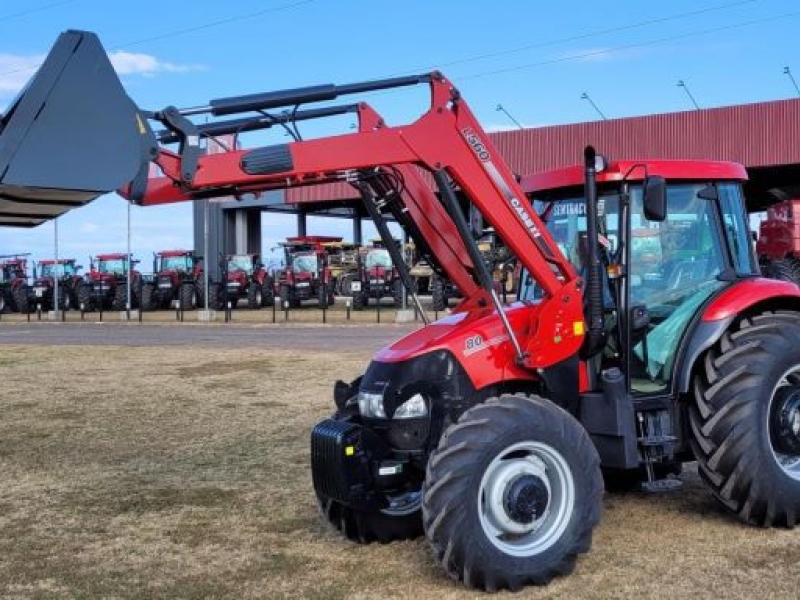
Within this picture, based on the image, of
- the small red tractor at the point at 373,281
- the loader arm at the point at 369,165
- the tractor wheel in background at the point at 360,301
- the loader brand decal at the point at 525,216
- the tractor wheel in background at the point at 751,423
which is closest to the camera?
the loader arm at the point at 369,165

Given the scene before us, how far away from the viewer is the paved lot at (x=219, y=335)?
20.7 m

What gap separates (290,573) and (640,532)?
2132 millimetres

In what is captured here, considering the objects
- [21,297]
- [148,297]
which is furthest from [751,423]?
[21,297]

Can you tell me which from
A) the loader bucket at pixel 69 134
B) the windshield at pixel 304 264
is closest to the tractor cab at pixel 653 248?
the loader bucket at pixel 69 134

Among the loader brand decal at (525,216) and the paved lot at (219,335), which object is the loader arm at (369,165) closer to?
the loader brand decal at (525,216)

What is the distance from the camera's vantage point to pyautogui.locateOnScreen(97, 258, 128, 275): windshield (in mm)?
38844

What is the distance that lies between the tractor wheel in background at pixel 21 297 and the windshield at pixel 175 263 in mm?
5748

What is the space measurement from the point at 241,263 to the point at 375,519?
110 ft

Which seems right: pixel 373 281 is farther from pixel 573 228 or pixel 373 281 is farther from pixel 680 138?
pixel 573 228

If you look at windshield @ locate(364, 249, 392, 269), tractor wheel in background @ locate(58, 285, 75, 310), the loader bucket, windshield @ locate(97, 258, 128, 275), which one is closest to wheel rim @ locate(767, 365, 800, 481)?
the loader bucket

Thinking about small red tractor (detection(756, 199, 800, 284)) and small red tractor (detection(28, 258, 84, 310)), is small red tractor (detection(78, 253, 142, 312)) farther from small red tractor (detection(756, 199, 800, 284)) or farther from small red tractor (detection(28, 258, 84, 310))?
small red tractor (detection(756, 199, 800, 284))

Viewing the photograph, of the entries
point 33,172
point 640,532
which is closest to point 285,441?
point 640,532

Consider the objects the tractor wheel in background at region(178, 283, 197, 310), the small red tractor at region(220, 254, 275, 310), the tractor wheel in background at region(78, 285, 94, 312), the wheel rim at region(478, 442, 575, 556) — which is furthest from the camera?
the tractor wheel in background at region(78, 285, 94, 312)

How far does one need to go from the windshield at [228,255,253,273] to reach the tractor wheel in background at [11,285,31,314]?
8357 mm
